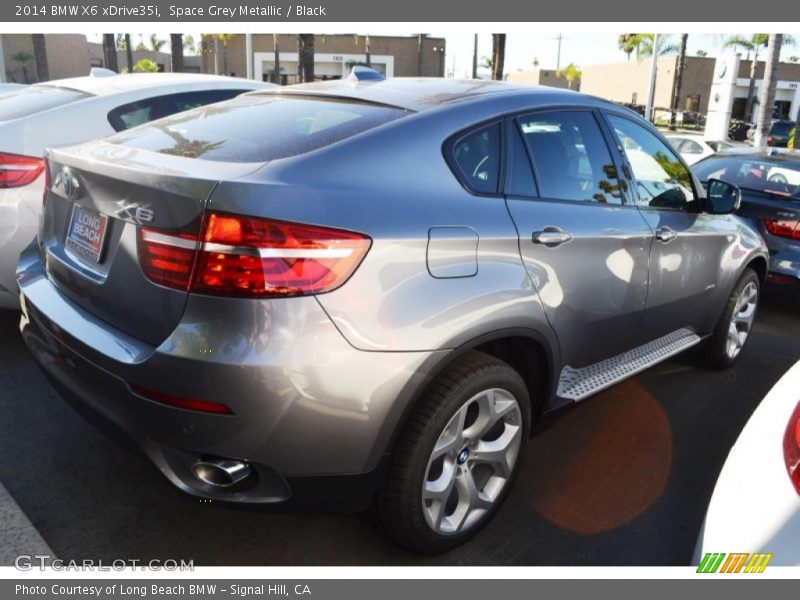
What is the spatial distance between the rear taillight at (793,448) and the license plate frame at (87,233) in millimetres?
2176

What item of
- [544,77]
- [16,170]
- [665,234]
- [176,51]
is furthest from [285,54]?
[665,234]

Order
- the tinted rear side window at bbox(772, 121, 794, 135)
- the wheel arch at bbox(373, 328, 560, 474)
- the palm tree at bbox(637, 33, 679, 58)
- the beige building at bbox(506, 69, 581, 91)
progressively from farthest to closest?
1. the beige building at bbox(506, 69, 581, 91)
2. the palm tree at bbox(637, 33, 679, 58)
3. the tinted rear side window at bbox(772, 121, 794, 135)
4. the wheel arch at bbox(373, 328, 560, 474)

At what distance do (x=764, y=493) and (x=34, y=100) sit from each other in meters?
4.56

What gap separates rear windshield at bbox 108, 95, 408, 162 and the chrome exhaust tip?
96 cm

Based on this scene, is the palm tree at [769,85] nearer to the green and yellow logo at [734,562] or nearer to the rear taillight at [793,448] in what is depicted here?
the rear taillight at [793,448]

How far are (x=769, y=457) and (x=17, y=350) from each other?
411cm

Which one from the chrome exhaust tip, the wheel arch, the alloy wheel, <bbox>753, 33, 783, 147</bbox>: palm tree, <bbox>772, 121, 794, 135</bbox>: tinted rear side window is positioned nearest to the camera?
the chrome exhaust tip

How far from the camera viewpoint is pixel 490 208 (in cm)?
256

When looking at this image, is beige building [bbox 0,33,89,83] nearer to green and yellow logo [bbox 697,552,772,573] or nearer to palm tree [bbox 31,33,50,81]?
palm tree [bbox 31,33,50,81]

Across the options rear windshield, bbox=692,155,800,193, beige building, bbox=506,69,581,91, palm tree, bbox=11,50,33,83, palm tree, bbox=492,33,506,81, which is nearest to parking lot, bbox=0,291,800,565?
rear windshield, bbox=692,155,800,193

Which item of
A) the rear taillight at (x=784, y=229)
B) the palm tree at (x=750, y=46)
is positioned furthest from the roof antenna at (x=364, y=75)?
the palm tree at (x=750, y=46)

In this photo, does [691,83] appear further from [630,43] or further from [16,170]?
[16,170]

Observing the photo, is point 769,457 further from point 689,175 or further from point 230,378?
point 689,175

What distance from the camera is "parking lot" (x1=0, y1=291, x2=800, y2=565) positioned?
264cm
